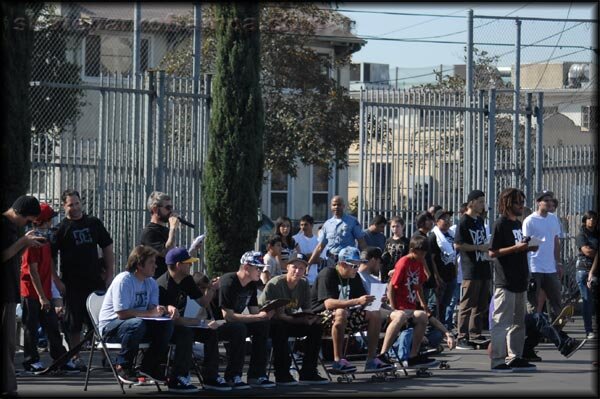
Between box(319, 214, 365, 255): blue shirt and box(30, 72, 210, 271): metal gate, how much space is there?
1.84 meters

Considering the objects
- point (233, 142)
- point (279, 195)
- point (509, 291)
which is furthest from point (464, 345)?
point (279, 195)

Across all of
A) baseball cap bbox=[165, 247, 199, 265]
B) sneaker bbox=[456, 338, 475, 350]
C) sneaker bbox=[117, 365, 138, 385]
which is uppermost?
baseball cap bbox=[165, 247, 199, 265]

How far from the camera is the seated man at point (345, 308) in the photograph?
42.9 ft

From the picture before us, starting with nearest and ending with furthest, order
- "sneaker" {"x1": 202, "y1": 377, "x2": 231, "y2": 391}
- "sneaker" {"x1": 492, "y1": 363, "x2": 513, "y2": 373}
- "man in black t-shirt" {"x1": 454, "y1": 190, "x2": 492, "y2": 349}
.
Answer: "sneaker" {"x1": 202, "y1": 377, "x2": 231, "y2": 391} → "sneaker" {"x1": 492, "y1": 363, "x2": 513, "y2": 373} → "man in black t-shirt" {"x1": 454, "y1": 190, "x2": 492, "y2": 349}

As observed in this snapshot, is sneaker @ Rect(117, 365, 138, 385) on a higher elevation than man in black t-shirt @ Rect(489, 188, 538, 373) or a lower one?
lower

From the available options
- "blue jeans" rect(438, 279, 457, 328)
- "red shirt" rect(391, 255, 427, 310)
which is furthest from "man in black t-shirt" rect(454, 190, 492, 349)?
"red shirt" rect(391, 255, 427, 310)

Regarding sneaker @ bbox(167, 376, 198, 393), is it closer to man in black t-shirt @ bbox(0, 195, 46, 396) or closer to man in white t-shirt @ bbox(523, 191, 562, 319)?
man in black t-shirt @ bbox(0, 195, 46, 396)

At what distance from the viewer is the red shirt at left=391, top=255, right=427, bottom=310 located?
45.2 feet

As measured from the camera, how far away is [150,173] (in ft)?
54.4

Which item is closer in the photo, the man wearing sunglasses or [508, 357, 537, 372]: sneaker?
[508, 357, 537, 372]: sneaker

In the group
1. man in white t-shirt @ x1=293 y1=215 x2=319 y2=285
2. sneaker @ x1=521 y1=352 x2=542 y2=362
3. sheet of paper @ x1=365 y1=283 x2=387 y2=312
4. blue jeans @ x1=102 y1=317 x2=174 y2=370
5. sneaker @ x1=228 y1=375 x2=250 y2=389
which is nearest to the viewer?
blue jeans @ x1=102 y1=317 x2=174 y2=370

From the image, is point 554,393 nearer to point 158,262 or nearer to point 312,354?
point 312,354

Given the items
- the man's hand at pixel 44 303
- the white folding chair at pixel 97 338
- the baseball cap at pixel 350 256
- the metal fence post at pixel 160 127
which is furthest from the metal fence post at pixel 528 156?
the white folding chair at pixel 97 338

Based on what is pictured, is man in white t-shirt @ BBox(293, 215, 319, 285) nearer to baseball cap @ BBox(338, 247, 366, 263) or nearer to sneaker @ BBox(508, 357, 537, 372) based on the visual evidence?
baseball cap @ BBox(338, 247, 366, 263)
